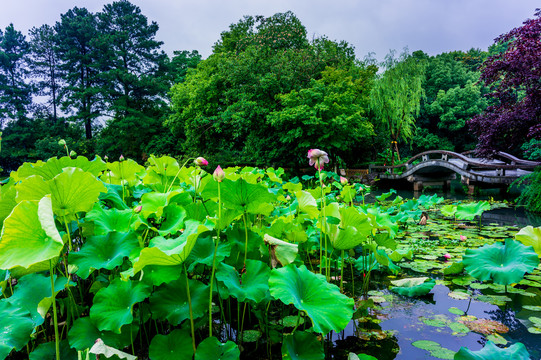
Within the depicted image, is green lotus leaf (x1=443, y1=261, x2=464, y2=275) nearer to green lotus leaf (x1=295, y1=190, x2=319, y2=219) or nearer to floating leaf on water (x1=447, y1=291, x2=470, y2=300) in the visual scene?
floating leaf on water (x1=447, y1=291, x2=470, y2=300)

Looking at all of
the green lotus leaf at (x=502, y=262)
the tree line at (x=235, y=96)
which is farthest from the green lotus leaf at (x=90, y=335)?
the tree line at (x=235, y=96)

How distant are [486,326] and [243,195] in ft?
4.29

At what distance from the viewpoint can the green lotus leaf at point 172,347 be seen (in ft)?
2.87

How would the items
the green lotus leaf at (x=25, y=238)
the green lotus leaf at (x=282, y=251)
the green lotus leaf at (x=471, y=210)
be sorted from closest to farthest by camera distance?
1. the green lotus leaf at (x=25, y=238)
2. the green lotus leaf at (x=282, y=251)
3. the green lotus leaf at (x=471, y=210)

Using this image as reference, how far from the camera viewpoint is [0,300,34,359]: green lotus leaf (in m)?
0.72

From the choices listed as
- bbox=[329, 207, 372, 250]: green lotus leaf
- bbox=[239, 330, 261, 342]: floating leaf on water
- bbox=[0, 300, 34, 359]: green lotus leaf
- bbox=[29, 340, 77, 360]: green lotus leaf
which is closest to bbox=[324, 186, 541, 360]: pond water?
bbox=[239, 330, 261, 342]: floating leaf on water

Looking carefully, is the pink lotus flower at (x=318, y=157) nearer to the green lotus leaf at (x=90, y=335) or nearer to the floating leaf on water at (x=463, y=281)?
the green lotus leaf at (x=90, y=335)

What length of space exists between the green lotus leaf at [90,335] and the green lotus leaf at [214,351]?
0.23m

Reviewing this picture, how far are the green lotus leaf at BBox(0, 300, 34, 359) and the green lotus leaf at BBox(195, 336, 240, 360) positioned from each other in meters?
0.42

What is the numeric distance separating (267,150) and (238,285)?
1063 centimetres

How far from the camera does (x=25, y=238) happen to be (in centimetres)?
66

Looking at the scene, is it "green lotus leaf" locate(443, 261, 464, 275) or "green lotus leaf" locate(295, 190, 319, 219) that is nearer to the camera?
"green lotus leaf" locate(295, 190, 319, 219)

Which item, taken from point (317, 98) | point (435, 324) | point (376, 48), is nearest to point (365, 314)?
point (435, 324)

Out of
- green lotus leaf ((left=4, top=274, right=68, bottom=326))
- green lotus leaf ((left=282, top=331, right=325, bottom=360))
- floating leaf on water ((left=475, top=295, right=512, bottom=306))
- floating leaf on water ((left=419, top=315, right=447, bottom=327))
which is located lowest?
floating leaf on water ((left=475, top=295, right=512, bottom=306))
